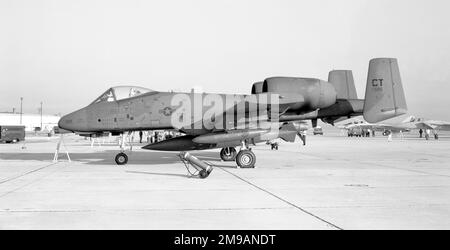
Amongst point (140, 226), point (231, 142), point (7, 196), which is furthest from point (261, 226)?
point (231, 142)

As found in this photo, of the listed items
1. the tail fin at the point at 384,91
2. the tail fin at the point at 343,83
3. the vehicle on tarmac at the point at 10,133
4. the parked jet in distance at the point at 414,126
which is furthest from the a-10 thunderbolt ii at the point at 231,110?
the parked jet in distance at the point at 414,126

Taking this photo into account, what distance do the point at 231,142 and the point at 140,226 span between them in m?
8.57

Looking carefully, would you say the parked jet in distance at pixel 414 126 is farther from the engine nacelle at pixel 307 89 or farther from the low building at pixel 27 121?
the low building at pixel 27 121

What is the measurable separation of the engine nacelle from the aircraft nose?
251 inches

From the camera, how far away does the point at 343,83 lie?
1627cm

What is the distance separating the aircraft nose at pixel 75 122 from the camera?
1431 cm

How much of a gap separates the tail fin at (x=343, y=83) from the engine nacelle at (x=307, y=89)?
1.72 meters

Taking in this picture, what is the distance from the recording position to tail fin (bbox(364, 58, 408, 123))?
48.6 feet

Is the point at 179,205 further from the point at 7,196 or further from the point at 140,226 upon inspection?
the point at 7,196

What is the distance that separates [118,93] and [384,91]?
31.3 ft

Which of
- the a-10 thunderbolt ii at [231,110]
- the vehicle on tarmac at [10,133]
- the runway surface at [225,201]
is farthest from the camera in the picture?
the vehicle on tarmac at [10,133]

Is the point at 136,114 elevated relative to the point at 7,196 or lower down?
elevated

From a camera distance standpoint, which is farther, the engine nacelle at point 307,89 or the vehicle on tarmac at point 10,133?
the vehicle on tarmac at point 10,133

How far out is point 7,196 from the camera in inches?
301
